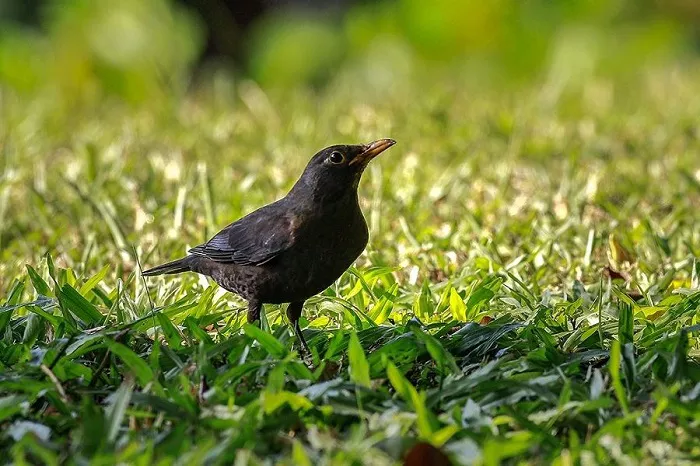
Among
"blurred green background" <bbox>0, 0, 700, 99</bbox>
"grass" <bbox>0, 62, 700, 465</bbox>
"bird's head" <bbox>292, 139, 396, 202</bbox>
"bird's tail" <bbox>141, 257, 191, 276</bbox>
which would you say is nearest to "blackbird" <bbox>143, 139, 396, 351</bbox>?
"bird's head" <bbox>292, 139, 396, 202</bbox>

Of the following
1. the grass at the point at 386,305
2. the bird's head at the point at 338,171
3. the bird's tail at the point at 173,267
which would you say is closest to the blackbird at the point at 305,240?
the bird's head at the point at 338,171

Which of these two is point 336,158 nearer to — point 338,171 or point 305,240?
point 338,171

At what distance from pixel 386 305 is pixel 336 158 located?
487mm

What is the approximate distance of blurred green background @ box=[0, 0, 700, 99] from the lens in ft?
31.5

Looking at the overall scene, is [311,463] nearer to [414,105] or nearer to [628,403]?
[628,403]

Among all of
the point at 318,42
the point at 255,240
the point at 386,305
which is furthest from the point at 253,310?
the point at 318,42

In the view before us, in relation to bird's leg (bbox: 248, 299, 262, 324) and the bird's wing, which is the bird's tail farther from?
bird's leg (bbox: 248, 299, 262, 324)

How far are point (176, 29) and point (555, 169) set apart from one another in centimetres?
482

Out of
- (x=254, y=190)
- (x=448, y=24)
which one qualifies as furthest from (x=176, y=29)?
(x=254, y=190)

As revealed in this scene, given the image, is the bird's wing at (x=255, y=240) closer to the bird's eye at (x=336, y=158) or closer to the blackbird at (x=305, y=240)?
the blackbird at (x=305, y=240)

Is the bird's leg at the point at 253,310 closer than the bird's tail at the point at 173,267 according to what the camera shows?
Yes

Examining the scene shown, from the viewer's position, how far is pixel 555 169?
20.8ft

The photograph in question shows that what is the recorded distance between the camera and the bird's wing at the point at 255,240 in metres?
3.64

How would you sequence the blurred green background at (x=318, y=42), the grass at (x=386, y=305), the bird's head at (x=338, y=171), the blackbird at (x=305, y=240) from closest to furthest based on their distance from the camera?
the grass at (x=386, y=305) → the blackbird at (x=305, y=240) → the bird's head at (x=338, y=171) → the blurred green background at (x=318, y=42)
